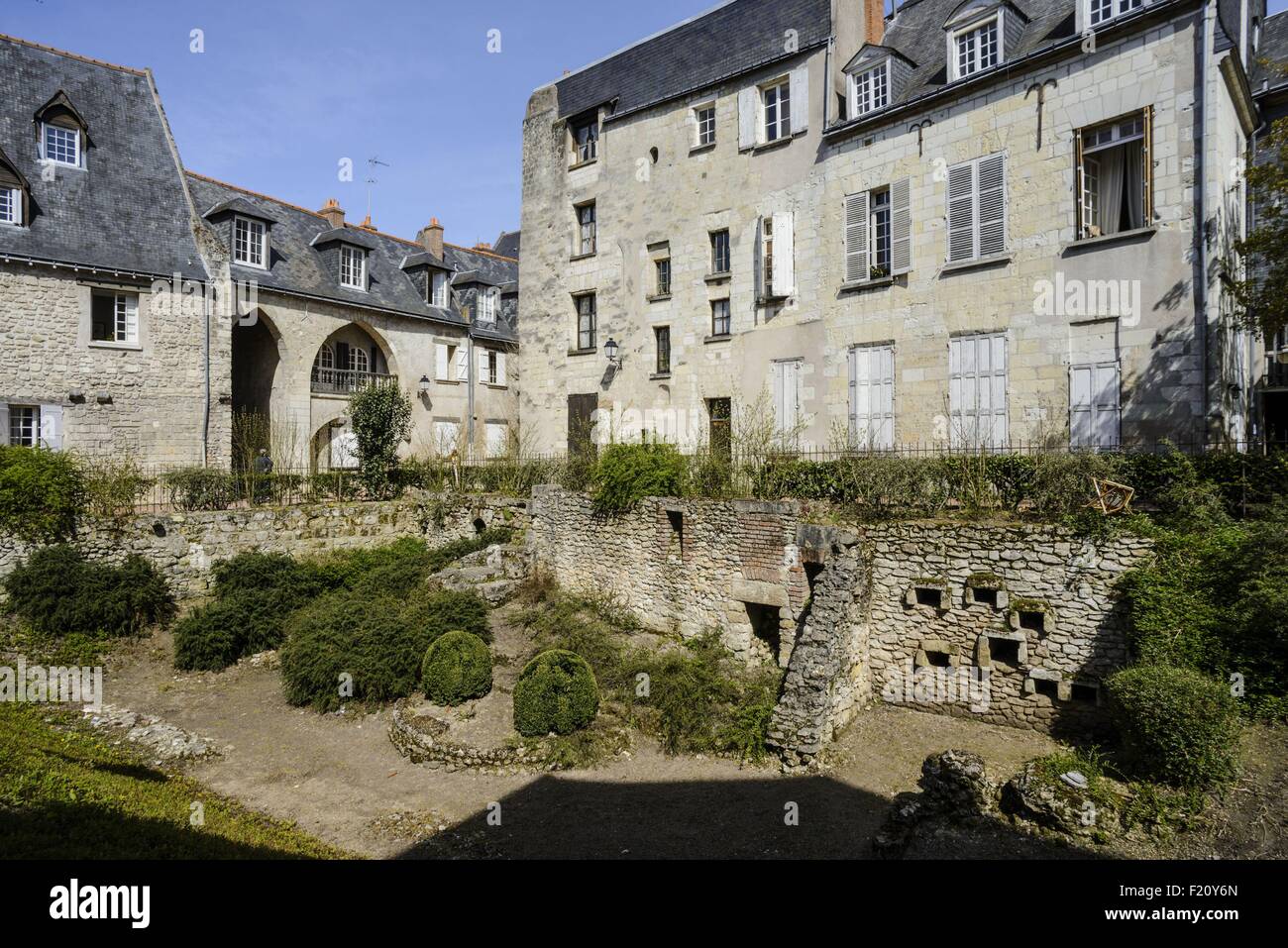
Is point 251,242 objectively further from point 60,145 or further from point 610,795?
point 610,795

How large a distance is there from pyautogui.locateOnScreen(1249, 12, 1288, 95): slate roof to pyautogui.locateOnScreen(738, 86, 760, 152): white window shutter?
10.8m

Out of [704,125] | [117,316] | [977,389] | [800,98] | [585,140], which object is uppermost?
[585,140]

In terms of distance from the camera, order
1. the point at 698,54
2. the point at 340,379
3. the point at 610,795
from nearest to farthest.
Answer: the point at 610,795 → the point at 698,54 → the point at 340,379

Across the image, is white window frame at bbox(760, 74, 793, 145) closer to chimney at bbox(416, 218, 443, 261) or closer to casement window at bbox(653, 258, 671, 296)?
casement window at bbox(653, 258, 671, 296)

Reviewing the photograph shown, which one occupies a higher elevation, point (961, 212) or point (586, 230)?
point (586, 230)

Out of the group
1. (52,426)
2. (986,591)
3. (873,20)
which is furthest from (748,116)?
(52,426)

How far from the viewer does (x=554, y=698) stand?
10.5m

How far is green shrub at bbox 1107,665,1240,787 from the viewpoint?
23.1ft

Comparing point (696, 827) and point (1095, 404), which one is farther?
point (1095, 404)

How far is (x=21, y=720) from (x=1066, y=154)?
19.2m

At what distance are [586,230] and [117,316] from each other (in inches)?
514

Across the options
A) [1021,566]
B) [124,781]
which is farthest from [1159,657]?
[124,781]

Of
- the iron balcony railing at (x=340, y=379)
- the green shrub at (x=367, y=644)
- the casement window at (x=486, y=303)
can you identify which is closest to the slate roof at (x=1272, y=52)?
the green shrub at (x=367, y=644)
